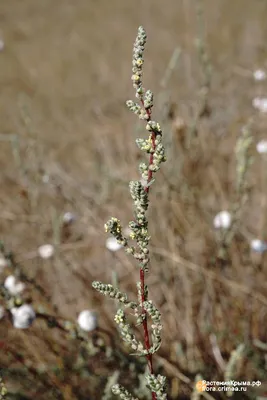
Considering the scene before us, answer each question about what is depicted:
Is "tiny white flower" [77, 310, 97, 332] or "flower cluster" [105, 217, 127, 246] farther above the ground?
"tiny white flower" [77, 310, 97, 332]

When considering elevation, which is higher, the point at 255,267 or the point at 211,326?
the point at 255,267

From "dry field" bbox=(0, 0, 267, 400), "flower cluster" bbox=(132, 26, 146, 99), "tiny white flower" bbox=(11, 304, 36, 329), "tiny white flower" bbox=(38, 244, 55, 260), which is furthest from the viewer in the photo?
"tiny white flower" bbox=(38, 244, 55, 260)

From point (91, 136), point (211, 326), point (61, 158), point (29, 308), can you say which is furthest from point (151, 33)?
point (29, 308)

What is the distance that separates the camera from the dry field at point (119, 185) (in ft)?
A: 3.80

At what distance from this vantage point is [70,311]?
1.53m

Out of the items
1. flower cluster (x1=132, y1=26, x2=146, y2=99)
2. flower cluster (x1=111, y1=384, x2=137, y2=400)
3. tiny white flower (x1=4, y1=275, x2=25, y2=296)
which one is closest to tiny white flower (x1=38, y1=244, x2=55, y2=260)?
tiny white flower (x1=4, y1=275, x2=25, y2=296)

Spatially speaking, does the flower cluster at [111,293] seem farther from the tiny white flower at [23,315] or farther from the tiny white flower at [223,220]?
the tiny white flower at [223,220]

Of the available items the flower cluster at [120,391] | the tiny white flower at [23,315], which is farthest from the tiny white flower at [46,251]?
the flower cluster at [120,391]

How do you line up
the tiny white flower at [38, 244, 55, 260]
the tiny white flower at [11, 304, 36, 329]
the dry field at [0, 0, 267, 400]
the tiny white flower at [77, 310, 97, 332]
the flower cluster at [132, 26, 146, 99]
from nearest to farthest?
the flower cluster at [132, 26, 146, 99] → the tiny white flower at [11, 304, 36, 329] → the tiny white flower at [77, 310, 97, 332] → the dry field at [0, 0, 267, 400] → the tiny white flower at [38, 244, 55, 260]

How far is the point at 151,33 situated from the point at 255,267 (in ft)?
5.07

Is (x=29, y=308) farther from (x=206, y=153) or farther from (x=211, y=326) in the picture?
(x=206, y=153)

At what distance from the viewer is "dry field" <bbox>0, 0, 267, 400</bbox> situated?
3.80 ft

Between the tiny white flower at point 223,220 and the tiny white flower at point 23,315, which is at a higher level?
the tiny white flower at point 223,220

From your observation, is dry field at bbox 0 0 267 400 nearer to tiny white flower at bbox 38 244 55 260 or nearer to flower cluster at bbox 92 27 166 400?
tiny white flower at bbox 38 244 55 260
